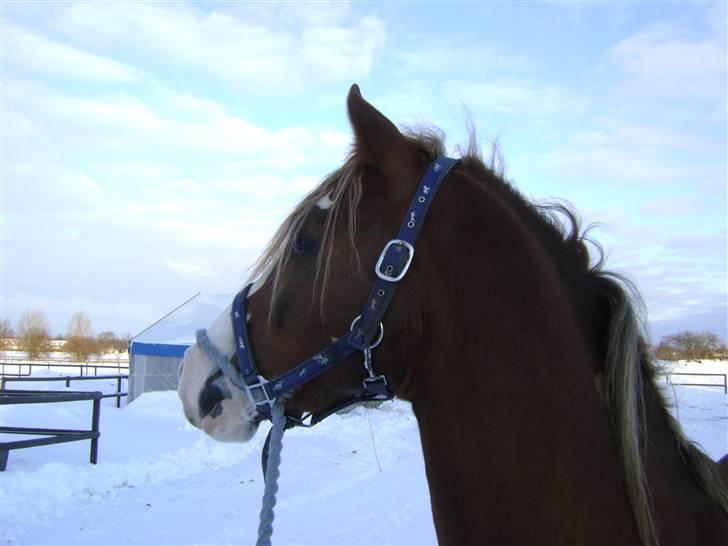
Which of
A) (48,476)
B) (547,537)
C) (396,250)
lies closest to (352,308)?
(396,250)

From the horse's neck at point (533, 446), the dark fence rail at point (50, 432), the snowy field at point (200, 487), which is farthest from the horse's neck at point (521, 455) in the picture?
the dark fence rail at point (50, 432)

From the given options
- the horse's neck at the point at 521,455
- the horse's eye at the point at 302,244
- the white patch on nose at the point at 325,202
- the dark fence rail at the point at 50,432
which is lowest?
the dark fence rail at the point at 50,432

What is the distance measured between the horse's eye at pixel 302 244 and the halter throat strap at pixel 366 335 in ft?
0.72

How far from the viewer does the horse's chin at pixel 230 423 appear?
1689mm

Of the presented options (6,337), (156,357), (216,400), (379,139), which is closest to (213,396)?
(216,400)

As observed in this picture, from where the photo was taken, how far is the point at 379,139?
5.42 ft

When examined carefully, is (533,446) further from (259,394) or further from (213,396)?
(213,396)

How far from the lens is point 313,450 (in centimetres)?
943

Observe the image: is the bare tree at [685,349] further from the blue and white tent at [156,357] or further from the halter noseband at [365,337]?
the blue and white tent at [156,357]

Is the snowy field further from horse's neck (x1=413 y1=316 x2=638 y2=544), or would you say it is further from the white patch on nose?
the white patch on nose

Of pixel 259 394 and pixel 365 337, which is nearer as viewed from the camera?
pixel 365 337

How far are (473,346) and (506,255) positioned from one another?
0.26 metres

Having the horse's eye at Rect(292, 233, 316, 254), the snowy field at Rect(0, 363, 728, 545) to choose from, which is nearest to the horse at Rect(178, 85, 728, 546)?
the horse's eye at Rect(292, 233, 316, 254)

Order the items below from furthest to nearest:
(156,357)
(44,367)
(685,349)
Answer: (44,367)
(156,357)
(685,349)
